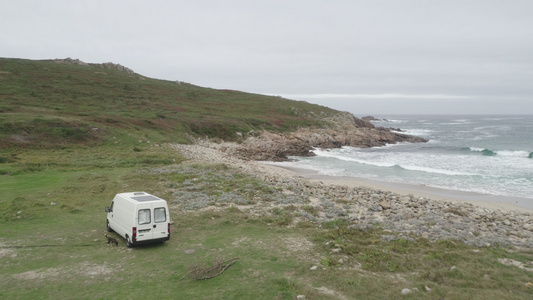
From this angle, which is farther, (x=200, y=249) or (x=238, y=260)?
(x=200, y=249)

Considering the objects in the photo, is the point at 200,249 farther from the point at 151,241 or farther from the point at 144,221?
the point at 144,221

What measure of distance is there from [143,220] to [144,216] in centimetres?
18

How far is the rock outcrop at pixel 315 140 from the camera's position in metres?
56.7

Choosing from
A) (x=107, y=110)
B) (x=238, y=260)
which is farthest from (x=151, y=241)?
(x=107, y=110)

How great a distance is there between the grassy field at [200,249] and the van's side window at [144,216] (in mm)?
1276

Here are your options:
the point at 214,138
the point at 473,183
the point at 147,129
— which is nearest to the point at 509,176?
the point at 473,183

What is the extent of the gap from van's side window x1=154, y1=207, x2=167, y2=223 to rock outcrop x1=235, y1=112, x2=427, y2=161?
3740 centimetres

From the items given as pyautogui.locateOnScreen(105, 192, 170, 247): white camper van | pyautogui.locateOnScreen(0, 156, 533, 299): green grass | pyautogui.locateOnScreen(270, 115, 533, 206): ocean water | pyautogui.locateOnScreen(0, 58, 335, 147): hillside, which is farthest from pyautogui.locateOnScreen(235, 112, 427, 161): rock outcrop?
pyautogui.locateOnScreen(105, 192, 170, 247): white camper van

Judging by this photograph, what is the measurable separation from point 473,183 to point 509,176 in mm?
8260

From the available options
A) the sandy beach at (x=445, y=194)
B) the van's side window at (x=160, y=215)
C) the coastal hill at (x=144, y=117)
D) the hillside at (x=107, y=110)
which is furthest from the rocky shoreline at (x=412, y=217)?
the hillside at (x=107, y=110)

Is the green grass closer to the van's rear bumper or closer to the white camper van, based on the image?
the van's rear bumper

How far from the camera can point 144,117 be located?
60969 mm

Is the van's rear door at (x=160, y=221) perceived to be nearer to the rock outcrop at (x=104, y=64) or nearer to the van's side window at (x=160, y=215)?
the van's side window at (x=160, y=215)

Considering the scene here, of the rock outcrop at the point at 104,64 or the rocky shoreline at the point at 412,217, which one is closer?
the rocky shoreline at the point at 412,217
